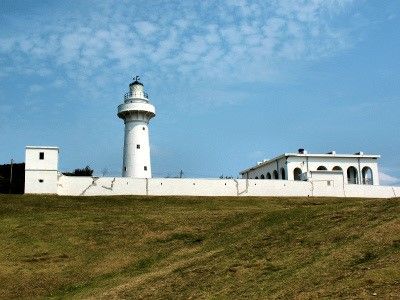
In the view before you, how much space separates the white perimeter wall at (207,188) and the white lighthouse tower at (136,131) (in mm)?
5328

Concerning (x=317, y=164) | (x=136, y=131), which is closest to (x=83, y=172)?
(x=136, y=131)

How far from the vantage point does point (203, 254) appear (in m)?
27.0

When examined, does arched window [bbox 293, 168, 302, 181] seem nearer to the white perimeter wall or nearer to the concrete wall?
the concrete wall

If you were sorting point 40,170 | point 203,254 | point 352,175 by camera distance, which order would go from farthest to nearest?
point 352,175 → point 40,170 → point 203,254

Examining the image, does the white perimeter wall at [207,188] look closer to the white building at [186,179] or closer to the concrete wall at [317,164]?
the white building at [186,179]

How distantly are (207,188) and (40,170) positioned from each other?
17.6 meters

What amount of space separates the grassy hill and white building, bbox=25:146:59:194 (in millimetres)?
12476

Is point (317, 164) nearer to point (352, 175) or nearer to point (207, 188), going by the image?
point (352, 175)

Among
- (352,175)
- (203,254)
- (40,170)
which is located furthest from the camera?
(352,175)

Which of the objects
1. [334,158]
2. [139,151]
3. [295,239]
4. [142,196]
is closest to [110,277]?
[295,239]

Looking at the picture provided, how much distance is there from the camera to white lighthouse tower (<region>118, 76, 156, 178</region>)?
64250 mm

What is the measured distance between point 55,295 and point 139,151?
4083 centimetres

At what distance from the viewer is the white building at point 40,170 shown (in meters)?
56.1

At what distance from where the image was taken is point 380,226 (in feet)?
73.4
